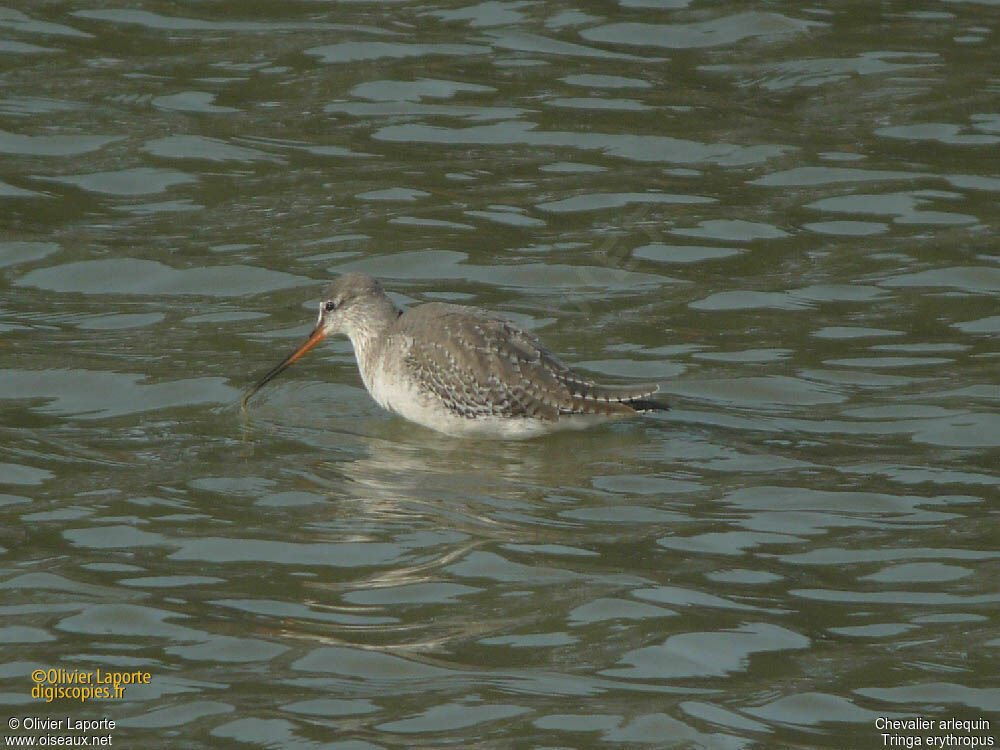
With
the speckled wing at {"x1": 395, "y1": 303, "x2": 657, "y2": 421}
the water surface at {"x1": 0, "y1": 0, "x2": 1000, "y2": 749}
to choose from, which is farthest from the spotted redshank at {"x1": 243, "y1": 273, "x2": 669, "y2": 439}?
the water surface at {"x1": 0, "y1": 0, "x2": 1000, "y2": 749}

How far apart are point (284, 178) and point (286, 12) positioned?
3.48m

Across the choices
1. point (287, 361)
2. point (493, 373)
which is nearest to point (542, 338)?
→ point (493, 373)

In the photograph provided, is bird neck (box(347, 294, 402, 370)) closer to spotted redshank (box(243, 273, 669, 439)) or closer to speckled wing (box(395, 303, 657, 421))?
spotted redshank (box(243, 273, 669, 439))

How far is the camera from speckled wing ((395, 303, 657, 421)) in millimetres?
10500

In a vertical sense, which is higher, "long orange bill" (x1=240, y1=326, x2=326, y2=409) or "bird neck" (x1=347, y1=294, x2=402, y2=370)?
"bird neck" (x1=347, y1=294, x2=402, y2=370)

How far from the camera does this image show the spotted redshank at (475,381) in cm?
1049

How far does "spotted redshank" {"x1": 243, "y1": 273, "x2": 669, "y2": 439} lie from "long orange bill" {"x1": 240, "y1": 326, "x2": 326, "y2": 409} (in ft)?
0.06

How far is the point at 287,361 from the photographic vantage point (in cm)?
1127

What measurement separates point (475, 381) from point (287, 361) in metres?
1.39

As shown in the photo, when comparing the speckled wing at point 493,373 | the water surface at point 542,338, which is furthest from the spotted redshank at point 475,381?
the water surface at point 542,338

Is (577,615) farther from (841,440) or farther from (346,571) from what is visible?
(841,440)

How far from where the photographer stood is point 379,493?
31.4 ft

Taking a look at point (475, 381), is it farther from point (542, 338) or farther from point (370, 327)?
point (542, 338)

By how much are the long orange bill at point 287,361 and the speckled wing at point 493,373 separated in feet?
2.61
